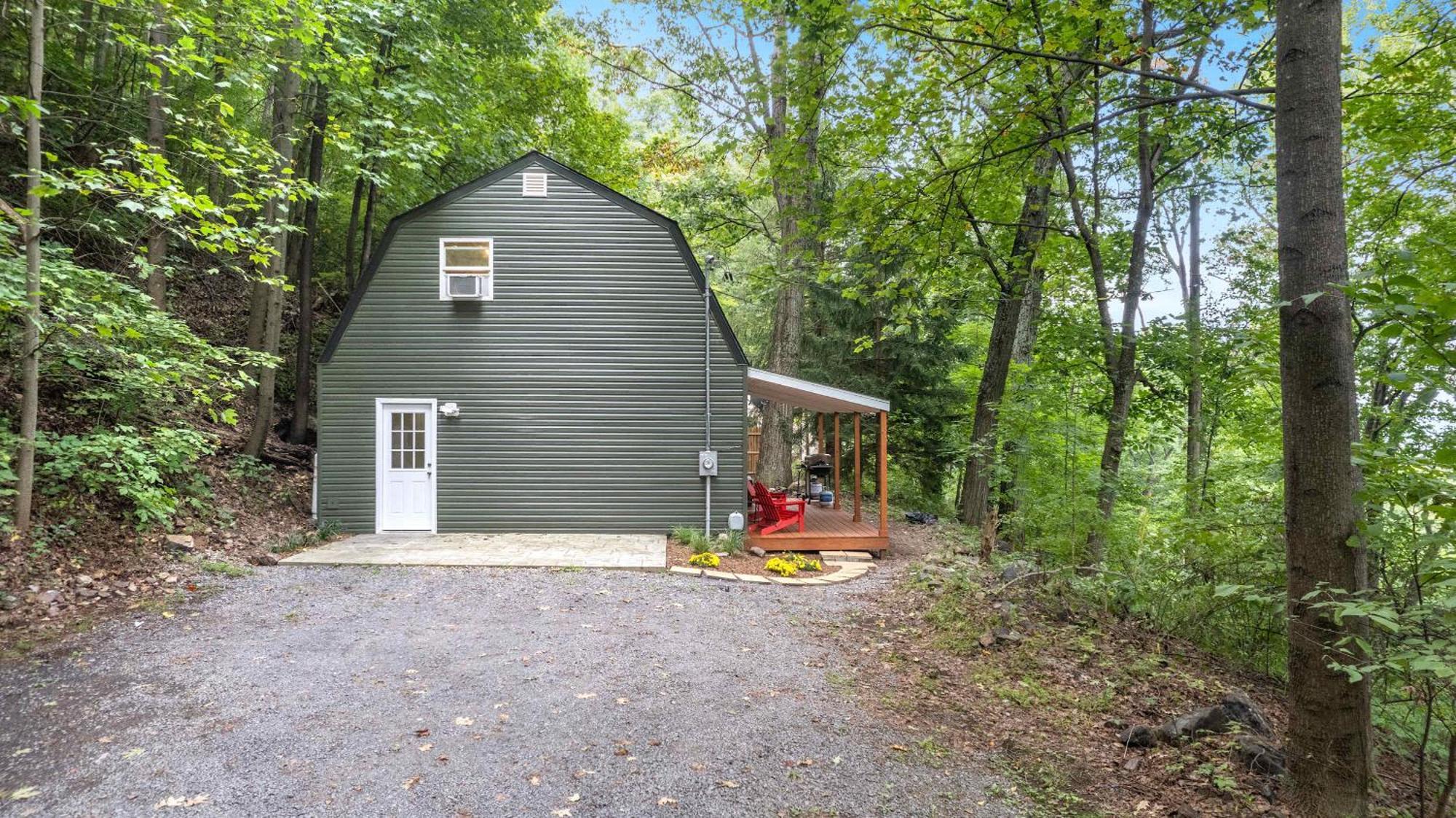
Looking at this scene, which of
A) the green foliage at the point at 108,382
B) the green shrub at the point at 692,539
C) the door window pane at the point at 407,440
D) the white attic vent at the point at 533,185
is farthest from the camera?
the white attic vent at the point at 533,185

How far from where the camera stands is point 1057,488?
7.48 m

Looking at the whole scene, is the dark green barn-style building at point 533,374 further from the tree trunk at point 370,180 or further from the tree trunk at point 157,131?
the tree trunk at point 157,131

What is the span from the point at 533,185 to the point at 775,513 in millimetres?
5740

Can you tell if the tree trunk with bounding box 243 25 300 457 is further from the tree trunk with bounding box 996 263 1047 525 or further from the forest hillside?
the tree trunk with bounding box 996 263 1047 525

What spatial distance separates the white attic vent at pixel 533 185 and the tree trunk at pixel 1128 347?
23.6 feet

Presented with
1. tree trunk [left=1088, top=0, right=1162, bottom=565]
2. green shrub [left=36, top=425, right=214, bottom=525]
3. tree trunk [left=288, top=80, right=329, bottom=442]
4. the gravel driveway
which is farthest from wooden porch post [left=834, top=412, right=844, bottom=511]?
tree trunk [left=288, top=80, right=329, bottom=442]

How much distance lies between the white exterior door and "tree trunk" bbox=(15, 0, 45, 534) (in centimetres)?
360

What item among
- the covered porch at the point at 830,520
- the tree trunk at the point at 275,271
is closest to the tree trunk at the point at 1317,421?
the covered porch at the point at 830,520

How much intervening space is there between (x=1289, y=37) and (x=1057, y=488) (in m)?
5.65

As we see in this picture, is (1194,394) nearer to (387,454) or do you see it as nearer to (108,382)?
(387,454)

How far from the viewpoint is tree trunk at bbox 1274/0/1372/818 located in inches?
98.0

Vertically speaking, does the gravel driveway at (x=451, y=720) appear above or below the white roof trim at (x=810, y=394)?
below

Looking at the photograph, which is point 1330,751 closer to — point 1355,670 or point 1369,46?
point 1355,670

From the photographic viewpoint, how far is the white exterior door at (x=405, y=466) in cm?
877
